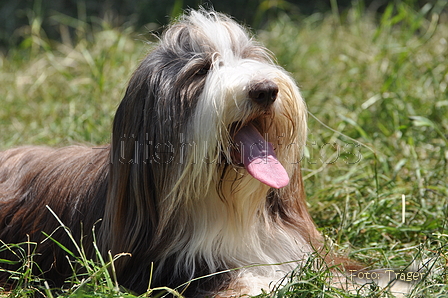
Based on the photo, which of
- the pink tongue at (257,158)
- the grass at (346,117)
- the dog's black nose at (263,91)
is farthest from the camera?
the grass at (346,117)

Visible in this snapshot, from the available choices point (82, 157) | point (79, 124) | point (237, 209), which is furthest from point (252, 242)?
point (79, 124)

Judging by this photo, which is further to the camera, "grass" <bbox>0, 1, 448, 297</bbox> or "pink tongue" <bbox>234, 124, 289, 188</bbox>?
"grass" <bbox>0, 1, 448, 297</bbox>

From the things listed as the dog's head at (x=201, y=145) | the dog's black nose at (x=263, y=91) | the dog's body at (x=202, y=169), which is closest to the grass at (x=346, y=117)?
the dog's body at (x=202, y=169)

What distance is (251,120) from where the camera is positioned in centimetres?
292


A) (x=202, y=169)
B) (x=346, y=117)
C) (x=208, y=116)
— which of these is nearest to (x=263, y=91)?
(x=208, y=116)

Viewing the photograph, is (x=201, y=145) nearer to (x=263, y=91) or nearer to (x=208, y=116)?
(x=208, y=116)

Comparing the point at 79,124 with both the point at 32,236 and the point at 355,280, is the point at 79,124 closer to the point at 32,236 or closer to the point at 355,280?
the point at 32,236

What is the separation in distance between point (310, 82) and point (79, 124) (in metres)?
2.22

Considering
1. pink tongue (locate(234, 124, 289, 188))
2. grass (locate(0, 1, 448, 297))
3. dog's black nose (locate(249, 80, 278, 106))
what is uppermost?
dog's black nose (locate(249, 80, 278, 106))

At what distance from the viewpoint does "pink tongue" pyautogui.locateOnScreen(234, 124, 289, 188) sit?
2898mm

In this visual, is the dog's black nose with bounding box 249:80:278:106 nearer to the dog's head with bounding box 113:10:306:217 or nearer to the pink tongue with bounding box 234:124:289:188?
the dog's head with bounding box 113:10:306:217

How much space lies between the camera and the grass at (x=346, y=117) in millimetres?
3588

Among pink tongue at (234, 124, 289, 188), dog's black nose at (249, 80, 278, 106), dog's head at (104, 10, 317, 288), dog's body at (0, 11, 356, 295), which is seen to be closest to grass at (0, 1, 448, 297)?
dog's body at (0, 11, 356, 295)

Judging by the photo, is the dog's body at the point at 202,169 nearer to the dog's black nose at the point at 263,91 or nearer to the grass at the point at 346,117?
the dog's black nose at the point at 263,91
